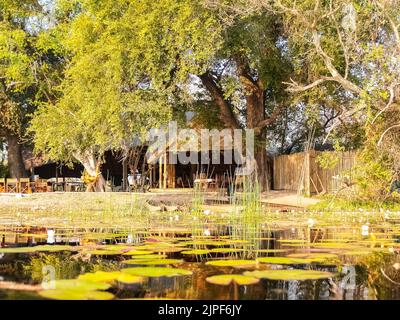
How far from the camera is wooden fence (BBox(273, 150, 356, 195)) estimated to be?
55.4 ft

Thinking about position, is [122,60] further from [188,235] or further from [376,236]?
[376,236]

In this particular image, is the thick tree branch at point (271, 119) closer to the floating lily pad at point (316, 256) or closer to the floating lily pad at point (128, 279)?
the floating lily pad at point (316, 256)

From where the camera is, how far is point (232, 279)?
393cm

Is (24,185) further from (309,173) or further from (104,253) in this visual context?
(104,253)

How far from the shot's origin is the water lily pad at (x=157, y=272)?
406 cm

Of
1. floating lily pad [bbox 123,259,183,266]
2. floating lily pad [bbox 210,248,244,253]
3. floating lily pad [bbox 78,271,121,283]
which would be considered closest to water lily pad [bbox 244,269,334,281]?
floating lily pad [bbox 123,259,183,266]

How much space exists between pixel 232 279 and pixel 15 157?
76.9 ft

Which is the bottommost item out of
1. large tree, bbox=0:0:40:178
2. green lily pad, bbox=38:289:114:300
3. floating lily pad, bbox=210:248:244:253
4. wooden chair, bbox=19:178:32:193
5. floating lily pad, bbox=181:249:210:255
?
green lily pad, bbox=38:289:114:300

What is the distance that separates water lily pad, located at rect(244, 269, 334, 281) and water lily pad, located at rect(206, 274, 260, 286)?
11 centimetres

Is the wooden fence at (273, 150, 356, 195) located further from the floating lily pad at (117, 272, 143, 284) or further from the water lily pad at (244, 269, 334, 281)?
the floating lily pad at (117, 272, 143, 284)

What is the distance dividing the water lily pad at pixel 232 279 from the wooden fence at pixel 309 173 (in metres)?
10.8

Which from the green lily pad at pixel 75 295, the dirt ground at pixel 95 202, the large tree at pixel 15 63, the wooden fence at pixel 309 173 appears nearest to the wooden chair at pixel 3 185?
the large tree at pixel 15 63

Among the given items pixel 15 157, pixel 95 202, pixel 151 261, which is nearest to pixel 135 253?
pixel 151 261
